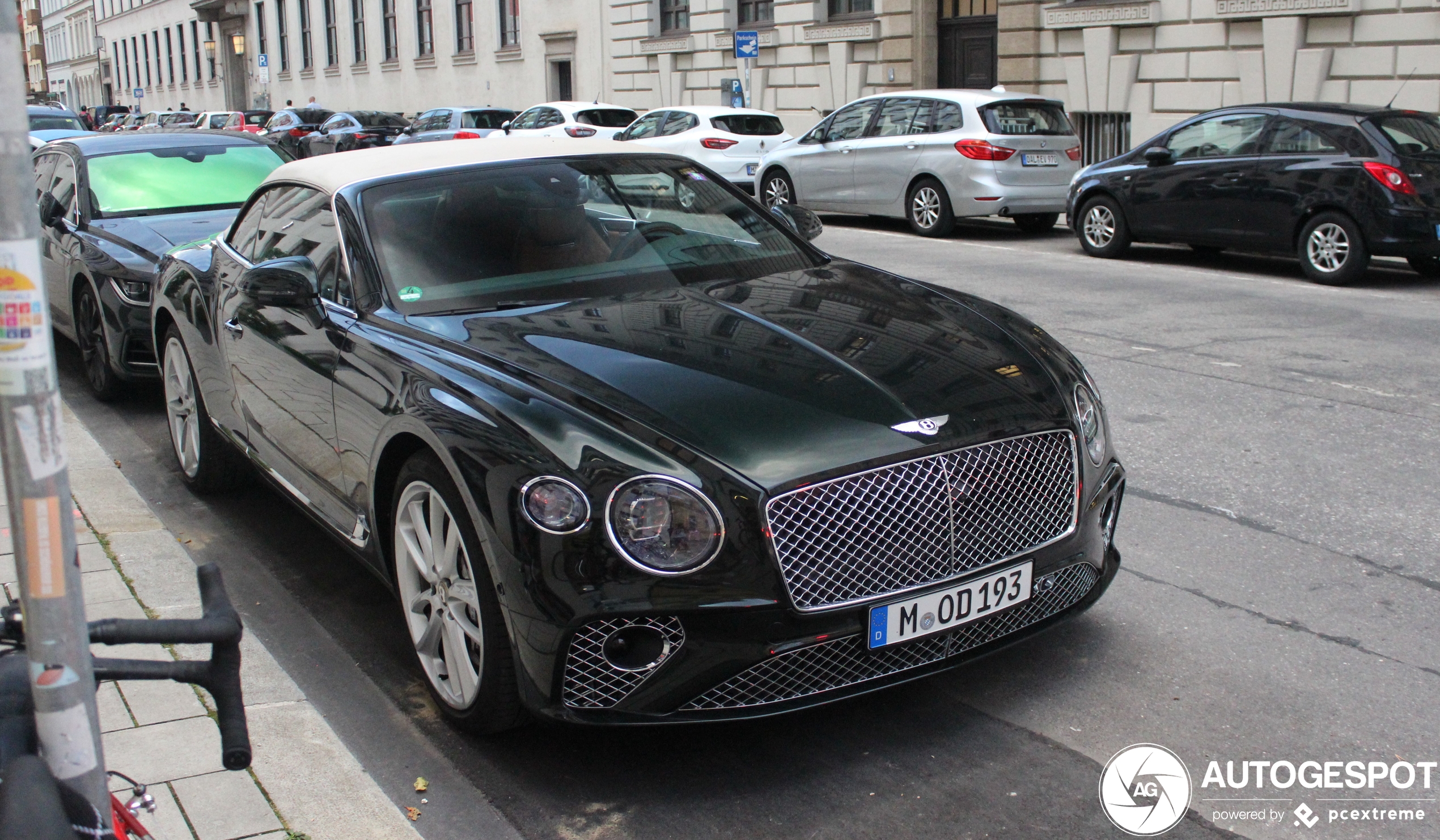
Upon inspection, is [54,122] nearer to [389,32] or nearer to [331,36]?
[389,32]

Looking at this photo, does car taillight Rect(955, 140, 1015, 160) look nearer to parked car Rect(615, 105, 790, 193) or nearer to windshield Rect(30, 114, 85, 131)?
parked car Rect(615, 105, 790, 193)

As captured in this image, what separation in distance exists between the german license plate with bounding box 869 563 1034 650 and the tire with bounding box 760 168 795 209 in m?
15.0

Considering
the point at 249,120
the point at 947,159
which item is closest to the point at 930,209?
the point at 947,159

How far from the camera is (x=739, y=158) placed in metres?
20.4

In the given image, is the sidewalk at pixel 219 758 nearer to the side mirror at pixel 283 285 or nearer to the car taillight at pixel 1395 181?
the side mirror at pixel 283 285

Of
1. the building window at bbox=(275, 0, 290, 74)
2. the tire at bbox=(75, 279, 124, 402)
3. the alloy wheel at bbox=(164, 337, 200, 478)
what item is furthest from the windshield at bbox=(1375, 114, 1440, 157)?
the building window at bbox=(275, 0, 290, 74)

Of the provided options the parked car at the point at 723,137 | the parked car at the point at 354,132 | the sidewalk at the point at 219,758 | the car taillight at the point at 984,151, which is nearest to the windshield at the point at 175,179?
the sidewalk at the point at 219,758

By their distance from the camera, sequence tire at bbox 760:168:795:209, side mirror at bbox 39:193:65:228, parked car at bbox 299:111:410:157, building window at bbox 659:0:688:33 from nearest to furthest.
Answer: side mirror at bbox 39:193:65:228
tire at bbox 760:168:795:209
parked car at bbox 299:111:410:157
building window at bbox 659:0:688:33

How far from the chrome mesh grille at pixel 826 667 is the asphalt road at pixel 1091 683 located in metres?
0.26

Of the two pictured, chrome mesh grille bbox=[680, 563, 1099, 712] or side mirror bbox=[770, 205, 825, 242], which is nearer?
chrome mesh grille bbox=[680, 563, 1099, 712]

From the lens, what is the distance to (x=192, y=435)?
5922 millimetres

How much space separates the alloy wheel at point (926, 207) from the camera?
51.7ft

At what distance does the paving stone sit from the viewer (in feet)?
9.63

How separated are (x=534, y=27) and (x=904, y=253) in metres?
25.6
